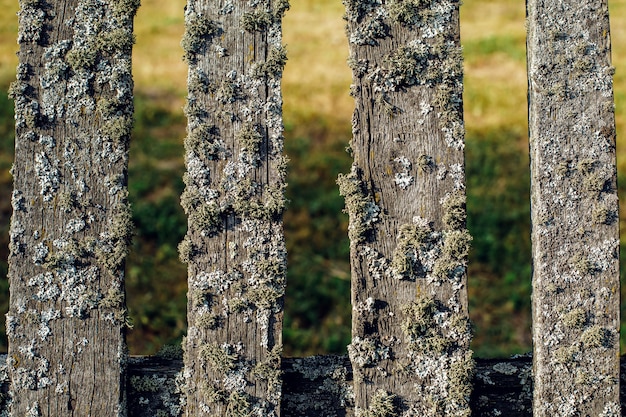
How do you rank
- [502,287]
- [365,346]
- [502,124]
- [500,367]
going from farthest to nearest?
[502,124]
[502,287]
[500,367]
[365,346]

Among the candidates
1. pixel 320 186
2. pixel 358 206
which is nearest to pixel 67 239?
pixel 358 206

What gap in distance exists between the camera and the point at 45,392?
2.18 metres

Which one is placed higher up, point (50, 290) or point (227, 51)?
point (227, 51)

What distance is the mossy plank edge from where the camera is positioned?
225 centimetres

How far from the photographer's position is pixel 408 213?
219 cm

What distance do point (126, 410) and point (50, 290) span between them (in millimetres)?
474

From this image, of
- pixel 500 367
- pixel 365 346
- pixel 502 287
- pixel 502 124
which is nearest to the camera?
pixel 365 346

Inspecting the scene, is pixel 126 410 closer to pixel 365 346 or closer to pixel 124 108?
pixel 365 346

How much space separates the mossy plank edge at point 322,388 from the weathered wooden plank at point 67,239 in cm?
12

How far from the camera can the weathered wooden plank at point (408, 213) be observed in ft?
7.16

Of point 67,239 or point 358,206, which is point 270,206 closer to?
point 358,206

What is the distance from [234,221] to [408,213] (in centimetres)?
58

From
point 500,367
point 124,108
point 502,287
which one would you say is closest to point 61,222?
point 124,108

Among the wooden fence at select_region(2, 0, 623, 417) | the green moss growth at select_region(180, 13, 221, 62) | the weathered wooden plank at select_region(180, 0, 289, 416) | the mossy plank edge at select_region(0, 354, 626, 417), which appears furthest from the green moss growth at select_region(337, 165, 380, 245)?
the green moss growth at select_region(180, 13, 221, 62)
